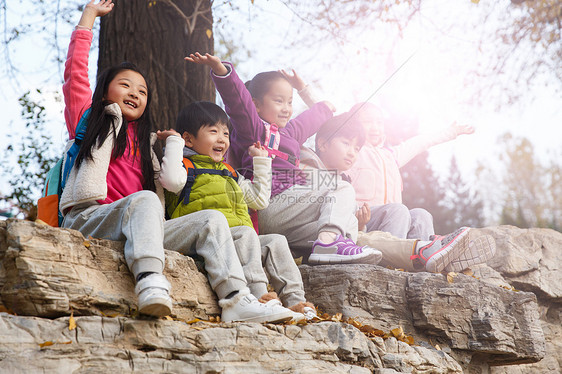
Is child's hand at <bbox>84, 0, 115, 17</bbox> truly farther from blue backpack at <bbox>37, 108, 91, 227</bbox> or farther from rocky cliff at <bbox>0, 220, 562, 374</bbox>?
rocky cliff at <bbox>0, 220, 562, 374</bbox>

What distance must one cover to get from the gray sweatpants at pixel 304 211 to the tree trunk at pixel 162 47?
1.30m

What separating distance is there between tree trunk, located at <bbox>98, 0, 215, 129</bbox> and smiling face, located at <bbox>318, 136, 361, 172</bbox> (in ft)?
3.73

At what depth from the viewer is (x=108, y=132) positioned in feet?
9.94

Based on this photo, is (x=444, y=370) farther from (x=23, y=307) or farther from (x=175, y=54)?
(x=175, y=54)

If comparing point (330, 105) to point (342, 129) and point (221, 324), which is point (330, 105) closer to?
point (342, 129)

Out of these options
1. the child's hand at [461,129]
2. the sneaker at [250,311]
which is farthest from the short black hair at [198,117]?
the child's hand at [461,129]

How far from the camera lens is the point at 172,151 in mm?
3129

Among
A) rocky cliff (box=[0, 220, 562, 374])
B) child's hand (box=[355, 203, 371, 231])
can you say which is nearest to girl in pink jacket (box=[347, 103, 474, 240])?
child's hand (box=[355, 203, 371, 231])

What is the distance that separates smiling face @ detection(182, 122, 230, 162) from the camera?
3.46 m

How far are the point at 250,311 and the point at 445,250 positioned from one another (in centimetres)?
169

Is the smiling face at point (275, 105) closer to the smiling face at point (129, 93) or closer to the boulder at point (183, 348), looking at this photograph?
the smiling face at point (129, 93)

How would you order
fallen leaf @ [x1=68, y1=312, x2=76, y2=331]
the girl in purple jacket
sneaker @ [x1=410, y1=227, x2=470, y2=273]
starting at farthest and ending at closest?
sneaker @ [x1=410, y1=227, x2=470, y2=273], the girl in purple jacket, fallen leaf @ [x1=68, y1=312, x2=76, y2=331]

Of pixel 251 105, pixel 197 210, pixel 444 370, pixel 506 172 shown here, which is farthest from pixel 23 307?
pixel 506 172

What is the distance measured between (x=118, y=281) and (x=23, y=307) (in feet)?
1.41
